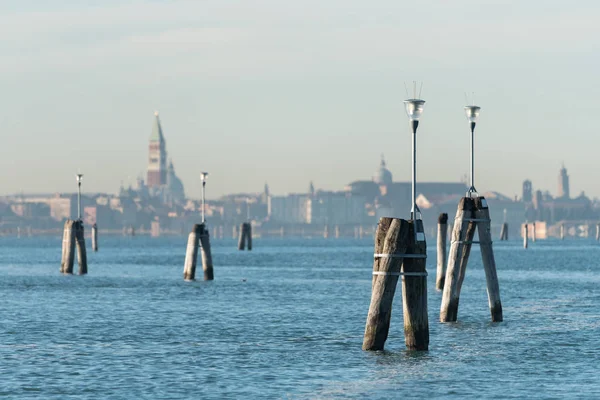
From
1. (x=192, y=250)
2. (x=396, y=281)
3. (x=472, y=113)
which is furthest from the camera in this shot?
(x=192, y=250)

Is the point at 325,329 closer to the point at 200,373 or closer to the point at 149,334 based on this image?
the point at 149,334

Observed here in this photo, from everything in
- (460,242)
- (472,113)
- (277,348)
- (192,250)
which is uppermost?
(472,113)

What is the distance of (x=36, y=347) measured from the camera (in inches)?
1396

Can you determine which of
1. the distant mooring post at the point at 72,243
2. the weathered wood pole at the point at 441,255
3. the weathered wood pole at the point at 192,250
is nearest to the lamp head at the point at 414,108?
the weathered wood pole at the point at 441,255

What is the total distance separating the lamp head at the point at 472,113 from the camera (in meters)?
43.4

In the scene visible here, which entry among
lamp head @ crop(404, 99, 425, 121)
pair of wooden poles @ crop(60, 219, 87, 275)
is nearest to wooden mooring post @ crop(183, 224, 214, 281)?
pair of wooden poles @ crop(60, 219, 87, 275)

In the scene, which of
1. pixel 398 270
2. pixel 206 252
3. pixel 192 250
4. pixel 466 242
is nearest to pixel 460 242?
pixel 466 242

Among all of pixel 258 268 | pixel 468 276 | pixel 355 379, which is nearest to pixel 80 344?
pixel 355 379

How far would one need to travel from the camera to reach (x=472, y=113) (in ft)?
143

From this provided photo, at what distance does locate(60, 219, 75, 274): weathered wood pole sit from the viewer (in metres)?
77.6

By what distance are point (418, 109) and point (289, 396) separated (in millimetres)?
9608

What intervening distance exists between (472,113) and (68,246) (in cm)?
4163

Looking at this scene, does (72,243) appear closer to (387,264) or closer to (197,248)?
(197,248)

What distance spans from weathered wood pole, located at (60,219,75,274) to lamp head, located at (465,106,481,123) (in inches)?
1517
